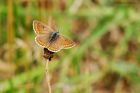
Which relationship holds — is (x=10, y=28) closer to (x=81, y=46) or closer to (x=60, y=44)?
(x=81, y=46)

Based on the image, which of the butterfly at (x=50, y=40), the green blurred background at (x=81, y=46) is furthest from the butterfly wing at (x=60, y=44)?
the green blurred background at (x=81, y=46)

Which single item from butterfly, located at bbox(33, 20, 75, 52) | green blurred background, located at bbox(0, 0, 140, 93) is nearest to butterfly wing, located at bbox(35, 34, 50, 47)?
butterfly, located at bbox(33, 20, 75, 52)

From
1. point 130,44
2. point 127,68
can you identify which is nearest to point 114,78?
point 127,68

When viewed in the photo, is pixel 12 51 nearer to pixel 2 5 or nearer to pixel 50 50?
pixel 2 5

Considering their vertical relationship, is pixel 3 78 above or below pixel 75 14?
below

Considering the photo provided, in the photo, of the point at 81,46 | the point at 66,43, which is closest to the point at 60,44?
the point at 66,43
